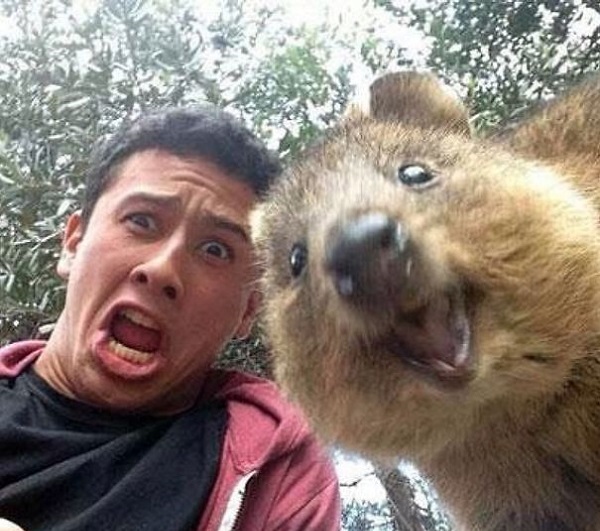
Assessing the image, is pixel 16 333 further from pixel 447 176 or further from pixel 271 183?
pixel 447 176

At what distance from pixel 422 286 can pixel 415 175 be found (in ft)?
0.90

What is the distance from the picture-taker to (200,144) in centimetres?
163

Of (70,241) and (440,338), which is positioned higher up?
(440,338)

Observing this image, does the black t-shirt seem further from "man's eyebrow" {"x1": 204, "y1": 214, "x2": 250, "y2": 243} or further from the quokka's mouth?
the quokka's mouth

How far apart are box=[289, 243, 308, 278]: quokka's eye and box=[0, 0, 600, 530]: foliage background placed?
449 millimetres

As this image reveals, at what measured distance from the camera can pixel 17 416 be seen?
1.52m

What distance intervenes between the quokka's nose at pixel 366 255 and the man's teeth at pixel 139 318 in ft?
1.62

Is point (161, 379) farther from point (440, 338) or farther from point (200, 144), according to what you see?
point (440, 338)

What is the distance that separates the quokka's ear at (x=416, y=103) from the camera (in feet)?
4.92

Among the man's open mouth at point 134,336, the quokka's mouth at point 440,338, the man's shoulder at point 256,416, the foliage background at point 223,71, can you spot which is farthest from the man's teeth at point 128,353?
the quokka's mouth at point 440,338

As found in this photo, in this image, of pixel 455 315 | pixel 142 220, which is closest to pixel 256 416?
pixel 142 220

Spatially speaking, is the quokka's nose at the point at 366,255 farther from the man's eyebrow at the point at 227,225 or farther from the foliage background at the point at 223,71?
the foliage background at the point at 223,71

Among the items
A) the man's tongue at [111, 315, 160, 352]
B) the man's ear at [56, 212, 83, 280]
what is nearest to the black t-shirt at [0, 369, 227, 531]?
the man's tongue at [111, 315, 160, 352]

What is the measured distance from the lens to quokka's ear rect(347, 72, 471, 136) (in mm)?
1501
